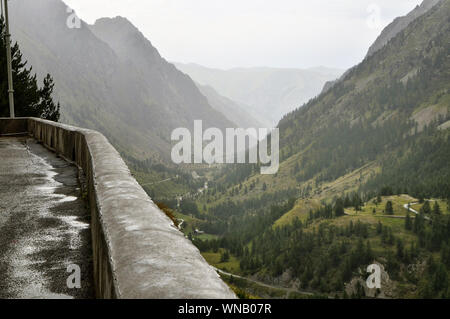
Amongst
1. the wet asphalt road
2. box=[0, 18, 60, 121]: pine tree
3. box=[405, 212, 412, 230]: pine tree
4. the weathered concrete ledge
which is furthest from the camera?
box=[405, 212, 412, 230]: pine tree

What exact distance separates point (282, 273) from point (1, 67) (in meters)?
164

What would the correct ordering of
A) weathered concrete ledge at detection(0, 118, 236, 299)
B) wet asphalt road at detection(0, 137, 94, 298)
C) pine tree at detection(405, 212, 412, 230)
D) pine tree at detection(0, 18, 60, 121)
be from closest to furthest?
weathered concrete ledge at detection(0, 118, 236, 299) < wet asphalt road at detection(0, 137, 94, 298) < pine tree at detection(0, 18, 60, 121) < pine tree at detection(405, 212, 412, 230)

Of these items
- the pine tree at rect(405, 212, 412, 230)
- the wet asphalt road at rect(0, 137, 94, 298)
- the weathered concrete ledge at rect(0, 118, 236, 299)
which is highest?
the weathered concrete ledge at rect(0, 118, 236, 299)

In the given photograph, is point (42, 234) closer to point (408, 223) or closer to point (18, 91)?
point (18, 91)

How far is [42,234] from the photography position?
23.2ft

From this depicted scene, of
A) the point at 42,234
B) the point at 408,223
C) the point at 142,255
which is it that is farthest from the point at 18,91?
the point at 408,223

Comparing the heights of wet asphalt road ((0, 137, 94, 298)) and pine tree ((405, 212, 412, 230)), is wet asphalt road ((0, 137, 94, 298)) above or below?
above

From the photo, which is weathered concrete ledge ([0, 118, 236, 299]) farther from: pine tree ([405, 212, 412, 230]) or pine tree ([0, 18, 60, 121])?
pine tree ([405, 212, 412, 230])

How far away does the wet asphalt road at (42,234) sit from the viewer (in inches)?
201

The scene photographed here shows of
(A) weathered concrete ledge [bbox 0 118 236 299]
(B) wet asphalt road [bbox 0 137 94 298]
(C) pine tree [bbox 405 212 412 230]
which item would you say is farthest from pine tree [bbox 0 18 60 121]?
(C) pine tree [bbox 405 212 412 230]

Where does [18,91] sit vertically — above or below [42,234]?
above

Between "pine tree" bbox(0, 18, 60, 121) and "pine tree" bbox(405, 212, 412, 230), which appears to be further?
"pine tree" bbox(405, 212, 412, 230)

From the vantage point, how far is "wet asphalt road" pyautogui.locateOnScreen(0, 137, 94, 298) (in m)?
5.11
